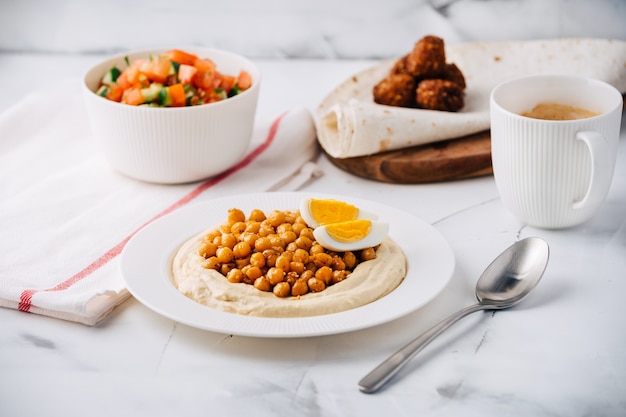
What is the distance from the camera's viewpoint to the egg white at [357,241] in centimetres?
234

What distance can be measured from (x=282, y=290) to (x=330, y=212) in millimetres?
362

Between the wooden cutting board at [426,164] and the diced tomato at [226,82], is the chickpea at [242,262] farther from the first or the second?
the diced tomato at [226,82]

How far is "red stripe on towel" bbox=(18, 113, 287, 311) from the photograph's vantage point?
234cm

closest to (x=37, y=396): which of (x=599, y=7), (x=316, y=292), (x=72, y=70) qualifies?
(x=316, y=292)

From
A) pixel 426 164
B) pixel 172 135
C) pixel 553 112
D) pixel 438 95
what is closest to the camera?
pixel 553 112

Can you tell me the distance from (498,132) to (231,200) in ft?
3.09

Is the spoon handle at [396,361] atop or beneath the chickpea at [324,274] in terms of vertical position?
beneath

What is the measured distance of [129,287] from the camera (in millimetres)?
2221

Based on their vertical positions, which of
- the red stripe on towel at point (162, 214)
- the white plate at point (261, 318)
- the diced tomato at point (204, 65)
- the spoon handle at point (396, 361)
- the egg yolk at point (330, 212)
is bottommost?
the red stripe on towel at point (162, 214)

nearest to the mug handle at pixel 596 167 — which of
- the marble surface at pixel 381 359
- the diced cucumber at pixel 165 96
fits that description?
the marble surface at pixel 381 359

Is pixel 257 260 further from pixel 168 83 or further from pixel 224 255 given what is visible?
pixel 168 83

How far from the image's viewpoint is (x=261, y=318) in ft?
6.91

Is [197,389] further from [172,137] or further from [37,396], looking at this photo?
[172,137]

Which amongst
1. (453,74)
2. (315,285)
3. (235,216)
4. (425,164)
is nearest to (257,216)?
(235,216)
